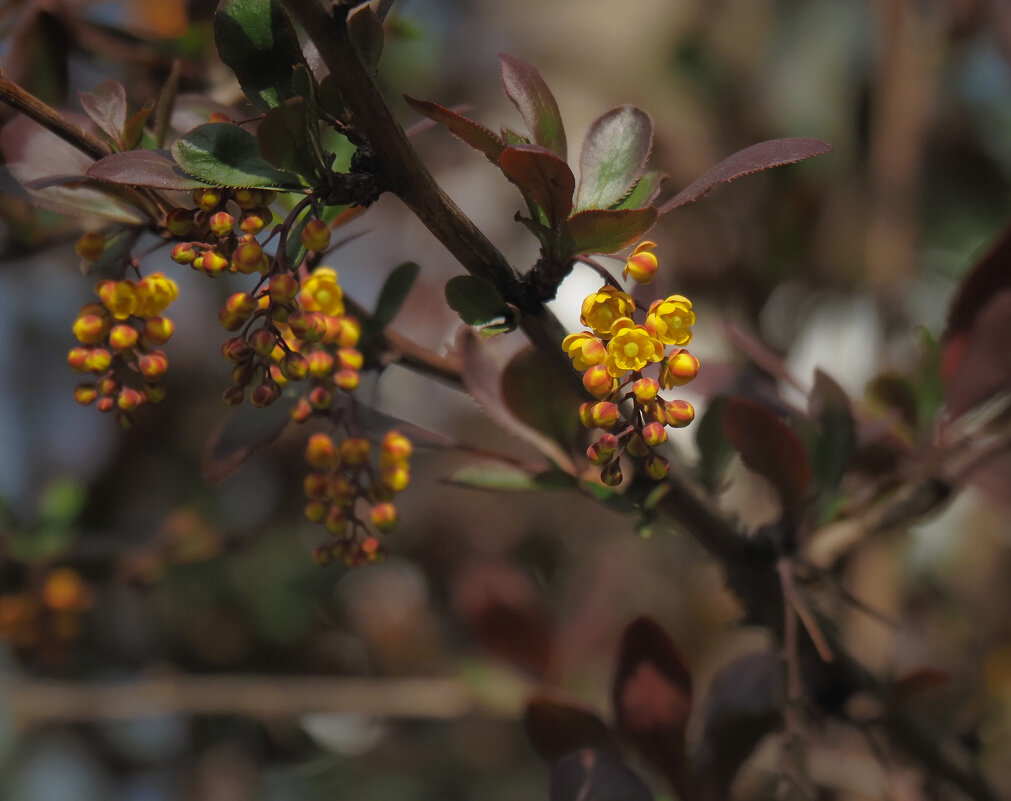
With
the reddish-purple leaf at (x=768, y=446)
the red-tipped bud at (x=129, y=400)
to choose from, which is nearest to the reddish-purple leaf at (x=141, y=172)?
the red-tipped bud at (x=129, y=400)

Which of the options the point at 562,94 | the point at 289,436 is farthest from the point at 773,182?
the point at 562,94

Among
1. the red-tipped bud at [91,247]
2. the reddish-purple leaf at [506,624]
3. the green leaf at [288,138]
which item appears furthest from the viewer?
the reddish-purple leaf at [506,624]

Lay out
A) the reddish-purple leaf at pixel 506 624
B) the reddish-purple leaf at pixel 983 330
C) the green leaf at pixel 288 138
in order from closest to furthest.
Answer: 1. the green leaf at pixel 288 138
2. the reddish-purple leaf at pixel 983 330
3. the reddish-purple leaf at pixel 506 624

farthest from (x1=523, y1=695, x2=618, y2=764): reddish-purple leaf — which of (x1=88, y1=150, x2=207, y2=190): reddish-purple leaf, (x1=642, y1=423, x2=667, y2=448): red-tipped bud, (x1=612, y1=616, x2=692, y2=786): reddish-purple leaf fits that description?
(x1=88, y1=150, x2=207, y2=190): reddish-purple leaf

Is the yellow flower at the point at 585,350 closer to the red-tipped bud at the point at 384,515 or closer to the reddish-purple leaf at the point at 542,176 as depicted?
the reddish-purple leaf at the point at 542,176

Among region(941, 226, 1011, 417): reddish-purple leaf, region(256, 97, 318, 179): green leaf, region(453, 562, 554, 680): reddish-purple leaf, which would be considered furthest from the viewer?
region(453, 562, 554, 680): reddish-purple leaf

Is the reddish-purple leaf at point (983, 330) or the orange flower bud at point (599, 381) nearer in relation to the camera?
the orange flower bud at point (599, 381)

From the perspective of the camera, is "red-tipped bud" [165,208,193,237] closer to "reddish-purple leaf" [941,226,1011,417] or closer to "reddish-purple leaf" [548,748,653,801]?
"reddish-purple leaf" [548,748,653,801]
